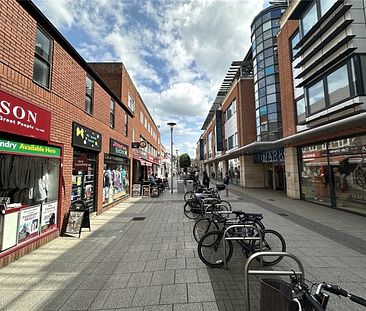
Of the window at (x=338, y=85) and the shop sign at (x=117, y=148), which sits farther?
the shop sign at (x=117, y=148)

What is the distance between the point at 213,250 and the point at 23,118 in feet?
16.1

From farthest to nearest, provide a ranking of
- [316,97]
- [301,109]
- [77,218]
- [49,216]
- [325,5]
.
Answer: [301,109] → [316,97] → [325,5] → [77,218] → [49,216]

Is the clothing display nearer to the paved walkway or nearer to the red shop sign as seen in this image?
the red shop sign

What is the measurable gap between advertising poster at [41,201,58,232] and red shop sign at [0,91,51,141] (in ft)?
6.05

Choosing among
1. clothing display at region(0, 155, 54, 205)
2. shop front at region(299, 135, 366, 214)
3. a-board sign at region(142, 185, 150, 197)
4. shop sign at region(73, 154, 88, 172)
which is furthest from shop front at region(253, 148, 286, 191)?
clothing display at region(0, 155, 54, 205)

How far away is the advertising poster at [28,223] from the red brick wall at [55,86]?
261 millimetres

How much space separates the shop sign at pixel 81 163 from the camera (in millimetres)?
7206

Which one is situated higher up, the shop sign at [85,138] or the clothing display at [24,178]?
the shop sign at [85,138]

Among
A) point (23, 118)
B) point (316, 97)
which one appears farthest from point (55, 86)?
point (316, 97)

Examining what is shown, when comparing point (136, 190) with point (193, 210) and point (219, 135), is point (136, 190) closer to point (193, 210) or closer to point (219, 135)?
point (193, 210)

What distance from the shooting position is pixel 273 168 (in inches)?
728

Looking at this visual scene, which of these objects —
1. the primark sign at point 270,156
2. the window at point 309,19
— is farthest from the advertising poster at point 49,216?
the primark sign at point 270,156

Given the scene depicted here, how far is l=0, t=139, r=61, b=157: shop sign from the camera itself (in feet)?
13.6

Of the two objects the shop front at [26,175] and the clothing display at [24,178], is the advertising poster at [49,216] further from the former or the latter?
the clothing display at [24,178]
